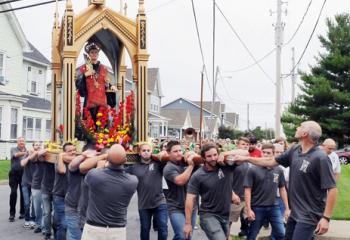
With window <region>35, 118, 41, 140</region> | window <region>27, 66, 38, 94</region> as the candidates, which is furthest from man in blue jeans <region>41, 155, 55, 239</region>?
window <region>35, 118, 41, 140</region>

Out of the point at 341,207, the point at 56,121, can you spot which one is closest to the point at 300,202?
the point at 56,121

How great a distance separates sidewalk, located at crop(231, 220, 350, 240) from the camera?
10.3m

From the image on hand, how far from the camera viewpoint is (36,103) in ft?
116

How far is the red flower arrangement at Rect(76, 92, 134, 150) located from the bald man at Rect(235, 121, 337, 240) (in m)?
4.12

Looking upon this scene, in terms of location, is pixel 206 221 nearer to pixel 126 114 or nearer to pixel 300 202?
pixel 300 202

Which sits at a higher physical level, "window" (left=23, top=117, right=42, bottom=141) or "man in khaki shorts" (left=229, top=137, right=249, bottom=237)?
"window" (left=23, top=117, right=42, bottom=141)

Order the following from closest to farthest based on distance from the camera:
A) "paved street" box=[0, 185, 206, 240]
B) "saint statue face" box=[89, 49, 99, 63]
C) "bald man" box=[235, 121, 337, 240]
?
"bald man" box=[235, 121, 337, 240] < "paved street" box=[0, 185, 206, 240] < "saint statue face" box=[89, 49, 99, 63]

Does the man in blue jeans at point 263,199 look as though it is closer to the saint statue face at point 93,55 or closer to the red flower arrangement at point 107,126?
the red flower arrangement at point 107,126

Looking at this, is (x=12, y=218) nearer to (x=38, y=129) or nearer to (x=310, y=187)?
(x=310, y=187)

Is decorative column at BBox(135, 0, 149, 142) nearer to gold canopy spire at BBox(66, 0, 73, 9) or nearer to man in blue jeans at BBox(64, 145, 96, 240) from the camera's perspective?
gold canopy spire at BBox(66, 0, 73, 9)

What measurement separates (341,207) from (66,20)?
26.7 ft

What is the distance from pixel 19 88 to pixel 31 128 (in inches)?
117

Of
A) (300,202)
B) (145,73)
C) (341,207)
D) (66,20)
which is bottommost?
(341,207)

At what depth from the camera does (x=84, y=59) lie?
11367 millimetres
